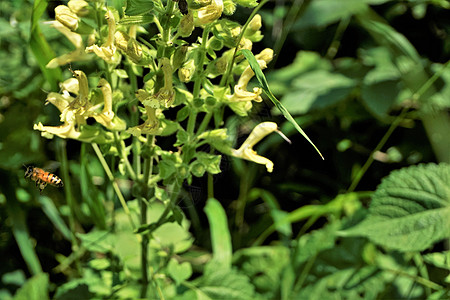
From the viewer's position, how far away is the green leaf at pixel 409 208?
1048 mm

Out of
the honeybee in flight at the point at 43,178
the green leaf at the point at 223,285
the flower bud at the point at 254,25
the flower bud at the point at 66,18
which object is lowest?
the green leaf at the point at 223,285

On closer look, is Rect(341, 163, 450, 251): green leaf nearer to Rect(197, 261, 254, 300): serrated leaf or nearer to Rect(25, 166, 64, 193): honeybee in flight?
Rect(197, 261, 254, 300): serrated leaf

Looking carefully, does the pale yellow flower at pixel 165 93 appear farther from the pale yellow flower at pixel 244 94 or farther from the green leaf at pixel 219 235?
the green leaf at pixel 219 235

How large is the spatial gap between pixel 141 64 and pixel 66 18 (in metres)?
0.15

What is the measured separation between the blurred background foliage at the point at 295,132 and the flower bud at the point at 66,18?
0.55 m

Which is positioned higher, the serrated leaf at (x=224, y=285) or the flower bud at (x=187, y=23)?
the flower bud at (x=187, y=23)

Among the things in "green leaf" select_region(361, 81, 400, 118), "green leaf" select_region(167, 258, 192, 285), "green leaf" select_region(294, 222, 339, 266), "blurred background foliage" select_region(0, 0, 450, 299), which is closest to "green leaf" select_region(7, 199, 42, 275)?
"blurred background foliage" select_region(0, 0, 450, 299)

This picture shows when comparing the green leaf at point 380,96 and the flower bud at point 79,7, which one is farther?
the green leaf at point 380,96

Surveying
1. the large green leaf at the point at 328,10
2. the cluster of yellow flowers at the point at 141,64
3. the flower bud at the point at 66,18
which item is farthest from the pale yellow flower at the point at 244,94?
the large green leaf at the point at 328,10

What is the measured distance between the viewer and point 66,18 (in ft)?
2.51

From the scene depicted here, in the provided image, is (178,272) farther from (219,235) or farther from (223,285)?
(219,235)

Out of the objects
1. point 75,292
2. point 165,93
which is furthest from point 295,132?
point 165,93

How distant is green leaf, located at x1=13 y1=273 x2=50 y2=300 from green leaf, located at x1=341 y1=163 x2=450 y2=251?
0.75m

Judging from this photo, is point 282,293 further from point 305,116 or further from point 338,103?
point 338,103
